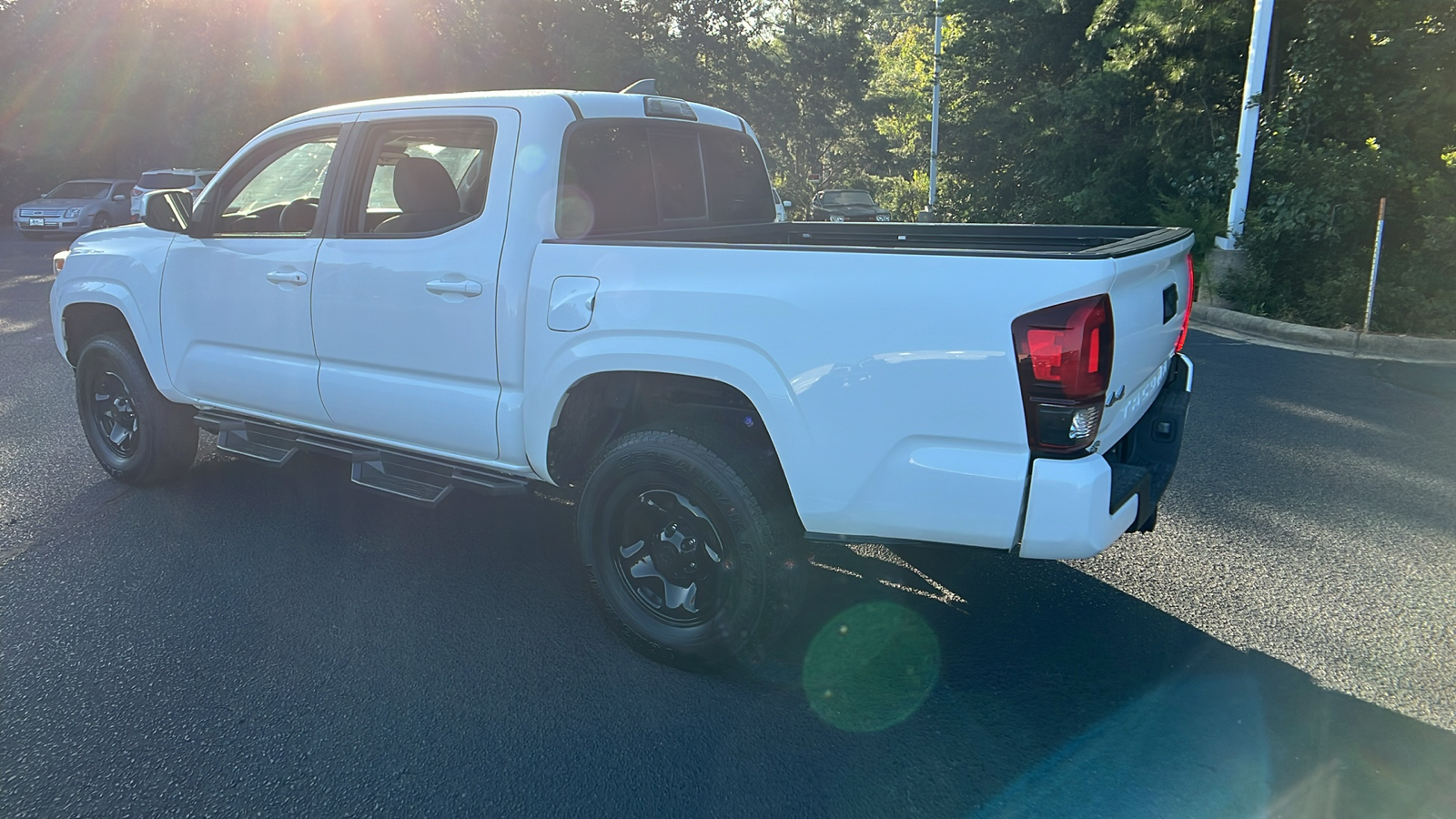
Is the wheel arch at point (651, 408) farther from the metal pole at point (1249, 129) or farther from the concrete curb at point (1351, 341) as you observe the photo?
the metal pole at point (1249, 129)

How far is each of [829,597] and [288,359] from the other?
264 centimetres

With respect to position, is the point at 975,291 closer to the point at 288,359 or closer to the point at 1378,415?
the point at 288,359

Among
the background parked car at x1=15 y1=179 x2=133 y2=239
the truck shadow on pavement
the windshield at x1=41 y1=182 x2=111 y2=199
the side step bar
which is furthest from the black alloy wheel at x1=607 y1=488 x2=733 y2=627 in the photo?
the windshield at x1=41 y1=182 x2=111 y2=199

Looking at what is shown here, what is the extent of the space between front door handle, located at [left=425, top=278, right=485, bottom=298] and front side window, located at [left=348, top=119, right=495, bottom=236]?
25cm

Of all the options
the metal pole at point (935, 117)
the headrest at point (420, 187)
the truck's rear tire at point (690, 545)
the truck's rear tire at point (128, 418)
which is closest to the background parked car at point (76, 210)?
the metal pole at point (935, 117)

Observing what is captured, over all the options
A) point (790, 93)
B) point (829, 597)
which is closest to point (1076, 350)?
point (829, 597)

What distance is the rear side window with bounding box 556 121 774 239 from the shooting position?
3.84 meters

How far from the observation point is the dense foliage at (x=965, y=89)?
35.3 ft

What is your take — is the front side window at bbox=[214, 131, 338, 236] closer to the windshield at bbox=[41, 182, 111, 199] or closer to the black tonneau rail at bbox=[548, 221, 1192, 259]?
the black tonneau rail at bbox=[548, 221, 1192, 259]

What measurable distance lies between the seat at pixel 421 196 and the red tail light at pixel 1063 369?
2.39 meters

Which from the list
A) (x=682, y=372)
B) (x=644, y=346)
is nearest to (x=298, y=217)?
(x=644, y=346)

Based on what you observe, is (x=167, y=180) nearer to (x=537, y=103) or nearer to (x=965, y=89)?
(x=965, y=89)

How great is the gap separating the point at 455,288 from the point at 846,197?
2295 cm

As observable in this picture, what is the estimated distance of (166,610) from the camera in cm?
387
